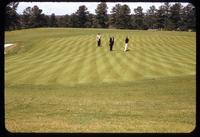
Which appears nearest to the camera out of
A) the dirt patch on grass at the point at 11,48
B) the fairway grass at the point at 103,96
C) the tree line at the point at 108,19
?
the fairway grass at the point at 103,96

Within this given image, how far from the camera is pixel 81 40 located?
4909cm

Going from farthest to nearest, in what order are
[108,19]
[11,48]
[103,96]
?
[108,19], [11,48], [103,96]

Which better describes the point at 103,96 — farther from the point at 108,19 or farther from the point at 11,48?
the point at 108,19

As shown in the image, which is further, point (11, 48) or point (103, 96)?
point (11, 48)

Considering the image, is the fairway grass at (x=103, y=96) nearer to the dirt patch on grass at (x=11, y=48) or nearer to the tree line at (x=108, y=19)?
the dirt patch on grass at (x=11, y=48)

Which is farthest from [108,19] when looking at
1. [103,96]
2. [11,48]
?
[103,96]

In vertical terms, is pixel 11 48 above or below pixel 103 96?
below

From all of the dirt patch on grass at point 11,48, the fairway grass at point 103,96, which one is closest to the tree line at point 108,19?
the dirt patch on grass at point 11,48

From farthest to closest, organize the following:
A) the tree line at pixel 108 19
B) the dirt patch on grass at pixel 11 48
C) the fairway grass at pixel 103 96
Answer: the tree line at pixel 108 19
the dirt patch on grass at pixel 11 48
the fairway grass at pixel 103 96

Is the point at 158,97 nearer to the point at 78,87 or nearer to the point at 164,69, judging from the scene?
the point at 78,87

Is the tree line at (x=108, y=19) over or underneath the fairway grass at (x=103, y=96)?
over

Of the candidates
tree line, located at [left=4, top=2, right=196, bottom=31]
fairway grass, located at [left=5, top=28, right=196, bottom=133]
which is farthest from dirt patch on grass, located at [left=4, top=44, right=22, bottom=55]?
tree line, located at [left=4, top=2, right=196, bottom=31]


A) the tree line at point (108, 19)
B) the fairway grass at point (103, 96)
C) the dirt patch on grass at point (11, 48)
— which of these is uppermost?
the tree line at point (108, 19)

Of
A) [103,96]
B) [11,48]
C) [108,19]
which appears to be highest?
[108,19]
